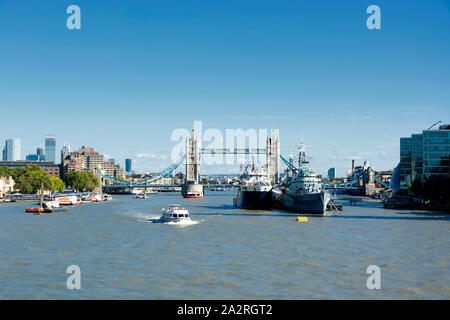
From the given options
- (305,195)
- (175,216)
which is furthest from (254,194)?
(175,216)

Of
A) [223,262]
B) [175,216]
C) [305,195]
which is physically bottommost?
[223,262]

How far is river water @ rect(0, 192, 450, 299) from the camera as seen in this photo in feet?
76.3

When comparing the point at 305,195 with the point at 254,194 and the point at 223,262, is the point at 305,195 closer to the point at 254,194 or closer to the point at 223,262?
the point at 254,194

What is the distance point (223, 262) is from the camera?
30.5m

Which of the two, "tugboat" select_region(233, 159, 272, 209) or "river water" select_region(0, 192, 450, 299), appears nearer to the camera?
"river water" select_region(0, 192, 450, 299)

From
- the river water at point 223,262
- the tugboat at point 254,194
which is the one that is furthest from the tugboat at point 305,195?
the river water at point 223,262

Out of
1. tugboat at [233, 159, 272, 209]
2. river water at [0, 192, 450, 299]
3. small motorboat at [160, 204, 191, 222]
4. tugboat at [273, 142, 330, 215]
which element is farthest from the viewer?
tugboat at [233, 159, 272, 209]

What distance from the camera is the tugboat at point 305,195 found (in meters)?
74.4

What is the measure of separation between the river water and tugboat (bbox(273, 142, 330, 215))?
935 inches

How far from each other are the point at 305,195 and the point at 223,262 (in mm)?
47353

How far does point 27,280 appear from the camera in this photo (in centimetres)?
2531

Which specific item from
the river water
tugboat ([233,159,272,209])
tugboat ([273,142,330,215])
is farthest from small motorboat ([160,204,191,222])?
tugboat ([233,159,272,209])

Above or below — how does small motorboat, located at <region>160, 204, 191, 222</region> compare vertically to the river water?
above

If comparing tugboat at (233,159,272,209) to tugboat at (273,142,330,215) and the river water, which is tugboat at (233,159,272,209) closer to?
tugboat at (273,142,330,215)
